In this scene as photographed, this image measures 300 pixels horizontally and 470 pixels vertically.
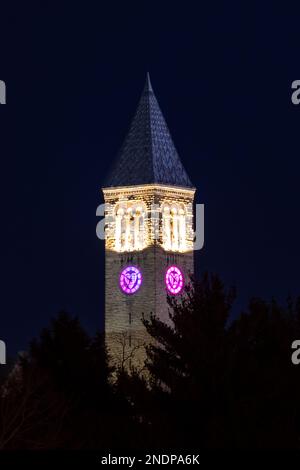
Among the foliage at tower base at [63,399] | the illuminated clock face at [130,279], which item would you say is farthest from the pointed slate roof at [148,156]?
the foliage at tower base at [63,399]

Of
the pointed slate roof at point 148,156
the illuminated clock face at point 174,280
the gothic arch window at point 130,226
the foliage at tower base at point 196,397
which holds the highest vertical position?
the pointed slate roof at point 148,156

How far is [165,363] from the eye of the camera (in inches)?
2120

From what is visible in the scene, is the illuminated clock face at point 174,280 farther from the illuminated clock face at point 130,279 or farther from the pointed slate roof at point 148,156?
the pointed slate roof at point 148,156

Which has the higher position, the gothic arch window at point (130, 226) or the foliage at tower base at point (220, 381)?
the gothic arch window at point (130, 226)

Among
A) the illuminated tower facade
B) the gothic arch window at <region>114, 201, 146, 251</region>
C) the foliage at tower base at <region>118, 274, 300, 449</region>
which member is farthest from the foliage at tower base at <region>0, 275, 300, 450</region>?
the gothic arch window at <region>114, 201, 146, 251</region>

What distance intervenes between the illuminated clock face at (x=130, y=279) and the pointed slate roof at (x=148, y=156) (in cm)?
526

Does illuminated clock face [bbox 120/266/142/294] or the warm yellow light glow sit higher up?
the warm yellow light glow

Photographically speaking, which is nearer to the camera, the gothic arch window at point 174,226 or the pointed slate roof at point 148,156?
the pointed slate roof at point 148,156

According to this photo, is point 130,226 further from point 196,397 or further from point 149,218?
point 196,397

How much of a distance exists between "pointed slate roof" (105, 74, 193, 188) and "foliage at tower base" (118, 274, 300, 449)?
151 ft

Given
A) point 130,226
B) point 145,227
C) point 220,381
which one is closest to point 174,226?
point 145,227

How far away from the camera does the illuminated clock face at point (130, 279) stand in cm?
10262

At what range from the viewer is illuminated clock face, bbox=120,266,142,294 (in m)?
103

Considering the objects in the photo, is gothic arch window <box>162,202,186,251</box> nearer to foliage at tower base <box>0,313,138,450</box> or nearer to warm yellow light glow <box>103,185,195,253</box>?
warm yellow light glow <box>103,185,195,253</box>
